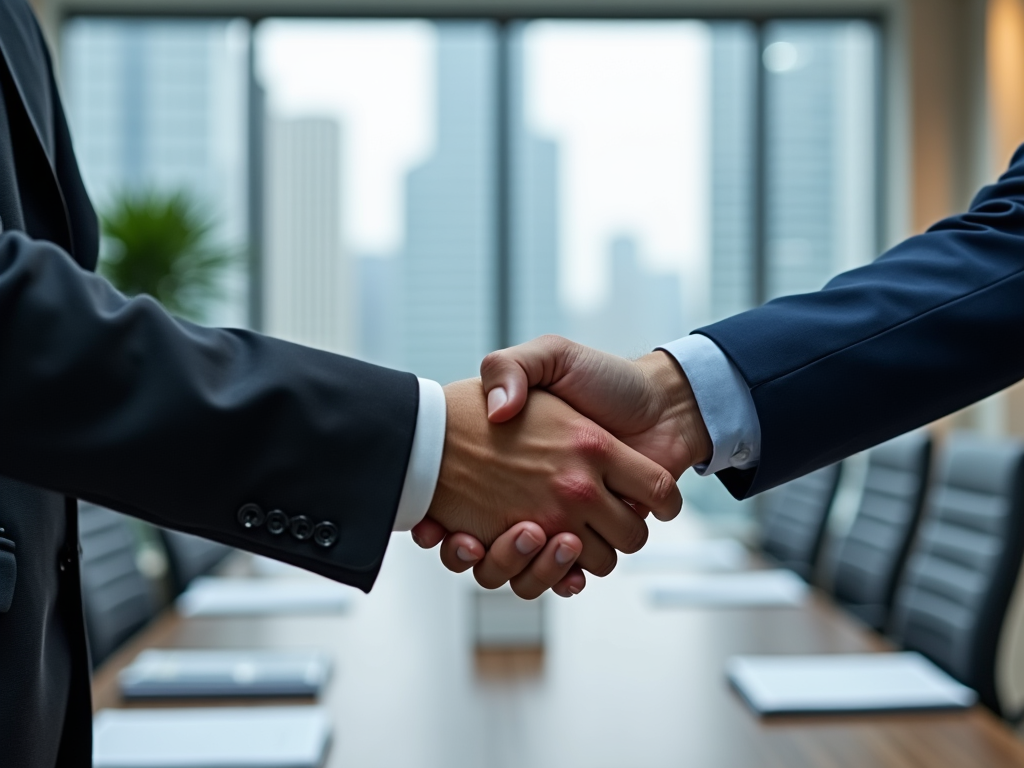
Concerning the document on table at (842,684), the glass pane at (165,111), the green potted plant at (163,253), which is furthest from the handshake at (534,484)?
the glass pane at (165,111)

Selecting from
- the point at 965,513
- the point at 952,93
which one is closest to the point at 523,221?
the point at 952,93

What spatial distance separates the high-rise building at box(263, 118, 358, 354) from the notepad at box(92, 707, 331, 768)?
3471 mm

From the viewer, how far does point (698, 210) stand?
4.85 metres

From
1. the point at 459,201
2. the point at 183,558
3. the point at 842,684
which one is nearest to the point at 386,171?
the point at 459,201

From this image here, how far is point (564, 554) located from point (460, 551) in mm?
126

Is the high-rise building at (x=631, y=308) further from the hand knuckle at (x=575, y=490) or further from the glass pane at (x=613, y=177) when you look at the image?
the hand knuckle at (x=575, y=490)

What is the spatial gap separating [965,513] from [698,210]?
2.78 meters

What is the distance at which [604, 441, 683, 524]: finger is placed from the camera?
124cm

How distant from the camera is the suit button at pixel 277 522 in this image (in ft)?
3.03

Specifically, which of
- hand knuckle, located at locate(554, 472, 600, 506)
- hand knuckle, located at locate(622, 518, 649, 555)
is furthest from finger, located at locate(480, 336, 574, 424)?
hand knuckle, located at locate(622, 518, 649, 555)

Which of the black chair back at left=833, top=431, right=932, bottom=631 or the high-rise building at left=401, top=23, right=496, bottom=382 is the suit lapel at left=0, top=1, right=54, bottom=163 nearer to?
the black chair back at left=833, top=431, right=932, bottom=631

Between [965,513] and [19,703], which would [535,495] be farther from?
[965,513]

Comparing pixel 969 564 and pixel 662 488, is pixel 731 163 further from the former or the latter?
pixel 662 488

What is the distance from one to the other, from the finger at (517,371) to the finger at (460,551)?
144 mm
